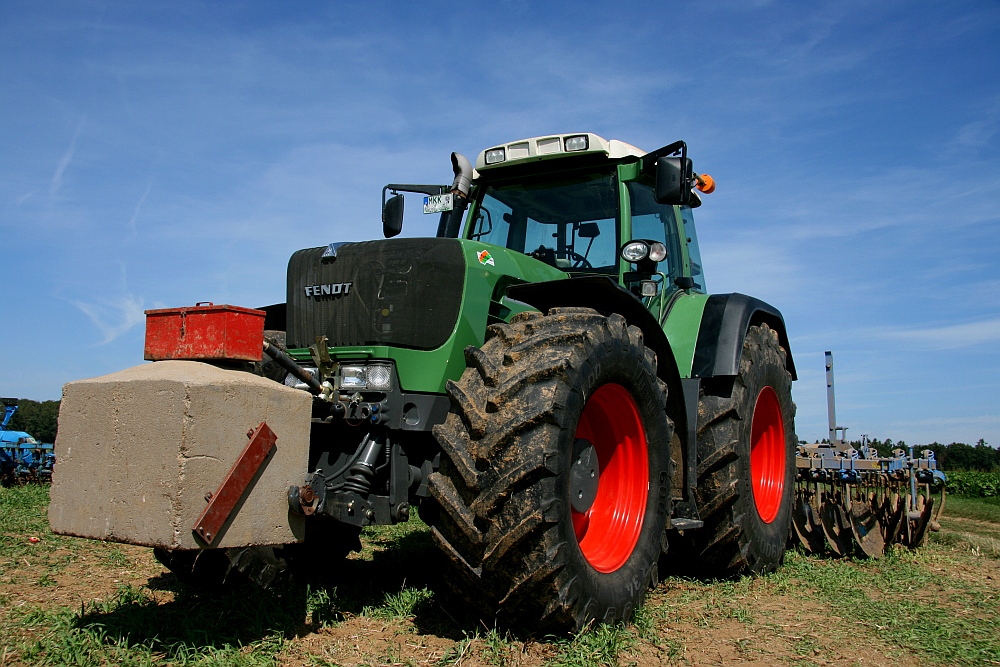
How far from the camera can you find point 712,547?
5.23 m

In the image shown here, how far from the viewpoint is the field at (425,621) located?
11.0ft

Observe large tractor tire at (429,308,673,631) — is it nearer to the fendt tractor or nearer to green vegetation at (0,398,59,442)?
the fendt tractor

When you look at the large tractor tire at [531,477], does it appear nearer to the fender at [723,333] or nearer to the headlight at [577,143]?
the fender at [723,333]

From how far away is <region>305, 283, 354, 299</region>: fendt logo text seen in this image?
4258 millimetres

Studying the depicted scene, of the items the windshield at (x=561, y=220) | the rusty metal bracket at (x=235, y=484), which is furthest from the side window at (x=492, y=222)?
the rusty metal bracket at (x=235, y=484)

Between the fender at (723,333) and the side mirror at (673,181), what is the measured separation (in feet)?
3.57

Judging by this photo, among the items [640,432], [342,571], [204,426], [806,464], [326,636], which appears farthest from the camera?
[806,464]

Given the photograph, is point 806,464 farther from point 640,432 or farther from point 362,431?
point 362,431

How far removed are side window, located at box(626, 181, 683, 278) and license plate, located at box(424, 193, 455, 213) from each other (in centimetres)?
126

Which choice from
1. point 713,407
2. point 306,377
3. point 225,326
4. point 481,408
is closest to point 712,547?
point 713,407

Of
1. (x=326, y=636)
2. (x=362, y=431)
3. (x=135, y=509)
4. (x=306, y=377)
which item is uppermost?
(x=306, y=377)

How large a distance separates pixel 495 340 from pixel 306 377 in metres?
0.90

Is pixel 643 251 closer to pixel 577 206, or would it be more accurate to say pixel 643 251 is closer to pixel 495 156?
pixel 577 206

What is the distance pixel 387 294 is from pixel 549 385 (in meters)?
1.13
